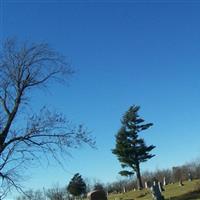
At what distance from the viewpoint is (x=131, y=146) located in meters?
63.1

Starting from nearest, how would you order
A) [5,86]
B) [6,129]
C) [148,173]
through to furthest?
1. [6,129]
2. [5,86]
3. [148,173]

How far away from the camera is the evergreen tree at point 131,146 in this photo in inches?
2482

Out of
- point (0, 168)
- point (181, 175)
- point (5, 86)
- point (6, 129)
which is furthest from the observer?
point (181, 175)

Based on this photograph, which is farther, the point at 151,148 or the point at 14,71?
the point at 151,148

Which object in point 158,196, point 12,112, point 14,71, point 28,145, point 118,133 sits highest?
point 118,133

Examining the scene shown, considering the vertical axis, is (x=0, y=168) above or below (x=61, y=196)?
below

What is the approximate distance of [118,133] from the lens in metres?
64.2

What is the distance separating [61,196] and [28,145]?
211 feet

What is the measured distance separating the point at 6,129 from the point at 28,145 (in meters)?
1.14

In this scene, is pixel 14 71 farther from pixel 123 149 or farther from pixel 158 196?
pixel 123 149

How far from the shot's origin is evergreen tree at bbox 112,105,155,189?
207 ft

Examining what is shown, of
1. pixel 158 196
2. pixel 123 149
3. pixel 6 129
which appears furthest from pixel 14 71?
pixel 123 149

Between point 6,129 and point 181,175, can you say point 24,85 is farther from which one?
point 181,175

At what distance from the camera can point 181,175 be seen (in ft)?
229
